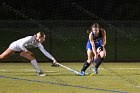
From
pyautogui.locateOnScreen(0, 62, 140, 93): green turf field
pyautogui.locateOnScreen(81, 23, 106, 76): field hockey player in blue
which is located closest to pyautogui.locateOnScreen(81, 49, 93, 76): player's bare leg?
pyautogui.locateOnScreen(81, 23, 106, 76): field hockey player in blue

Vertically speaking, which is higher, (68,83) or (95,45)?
(95,45)

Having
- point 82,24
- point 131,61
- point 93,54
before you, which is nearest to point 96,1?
point 82,24

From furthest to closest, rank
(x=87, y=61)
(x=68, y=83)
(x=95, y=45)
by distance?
(x=95, y=45), (x=87, y=61), (x=68, y=83)

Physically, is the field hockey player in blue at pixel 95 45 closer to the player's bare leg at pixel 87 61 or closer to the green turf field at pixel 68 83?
the player's bare leg at pixel 87 61

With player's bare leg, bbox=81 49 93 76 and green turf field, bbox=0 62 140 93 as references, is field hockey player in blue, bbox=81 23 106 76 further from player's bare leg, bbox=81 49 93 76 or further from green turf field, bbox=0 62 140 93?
green turf field, bbox=0 62 140 93

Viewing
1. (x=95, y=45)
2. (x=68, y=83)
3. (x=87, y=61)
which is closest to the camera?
(x=68, y=83)

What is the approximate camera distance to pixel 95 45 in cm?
1616

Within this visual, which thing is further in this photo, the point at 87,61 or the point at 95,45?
the point at 95,45

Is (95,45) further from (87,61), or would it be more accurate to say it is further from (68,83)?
(68,83)

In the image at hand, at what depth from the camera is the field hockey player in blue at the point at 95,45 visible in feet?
51.5


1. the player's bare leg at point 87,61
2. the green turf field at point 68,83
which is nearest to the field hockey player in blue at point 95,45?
the player's bare leg at point 87,61

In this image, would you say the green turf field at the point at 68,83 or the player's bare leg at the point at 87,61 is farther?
the player's bare leg at the point at 87,61

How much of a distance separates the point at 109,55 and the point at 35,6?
Answer: 6.76 m

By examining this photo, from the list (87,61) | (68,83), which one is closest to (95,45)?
(87,61)
